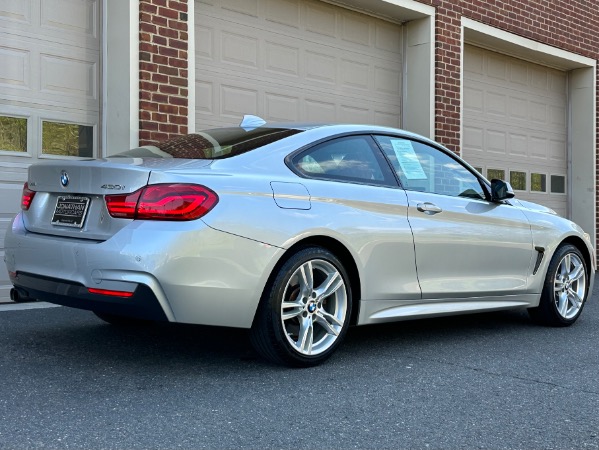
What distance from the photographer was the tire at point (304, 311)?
419cm

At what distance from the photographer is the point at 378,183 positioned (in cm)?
495

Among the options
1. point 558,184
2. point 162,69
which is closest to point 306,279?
point 162,69

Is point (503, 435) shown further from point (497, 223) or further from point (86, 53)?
point (86, 53)

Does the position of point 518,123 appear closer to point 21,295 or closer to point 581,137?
point 581,137

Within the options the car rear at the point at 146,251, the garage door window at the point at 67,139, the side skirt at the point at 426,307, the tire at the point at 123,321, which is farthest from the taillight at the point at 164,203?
the garage door window at the point at 67,139

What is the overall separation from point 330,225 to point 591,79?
1025 centimetres

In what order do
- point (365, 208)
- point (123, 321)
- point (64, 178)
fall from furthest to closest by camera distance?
point (123, 321), point (365, 208), point (64, 178)

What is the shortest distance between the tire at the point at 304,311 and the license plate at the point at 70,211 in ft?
3.46

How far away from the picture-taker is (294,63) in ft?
29.9

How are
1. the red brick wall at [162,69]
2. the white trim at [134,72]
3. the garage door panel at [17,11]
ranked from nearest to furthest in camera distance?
the garage door panel at [17,11] → the white trim at [134,72] → the red brick wall at [162,69]

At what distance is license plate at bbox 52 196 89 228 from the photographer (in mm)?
4145

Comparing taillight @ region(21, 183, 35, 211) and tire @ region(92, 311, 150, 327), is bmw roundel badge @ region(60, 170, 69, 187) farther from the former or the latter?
tire @ region(92, 311, 150, 327)

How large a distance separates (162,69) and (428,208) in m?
3.43

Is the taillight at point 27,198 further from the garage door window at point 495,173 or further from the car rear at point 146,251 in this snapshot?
the garage door window at point 495,173
